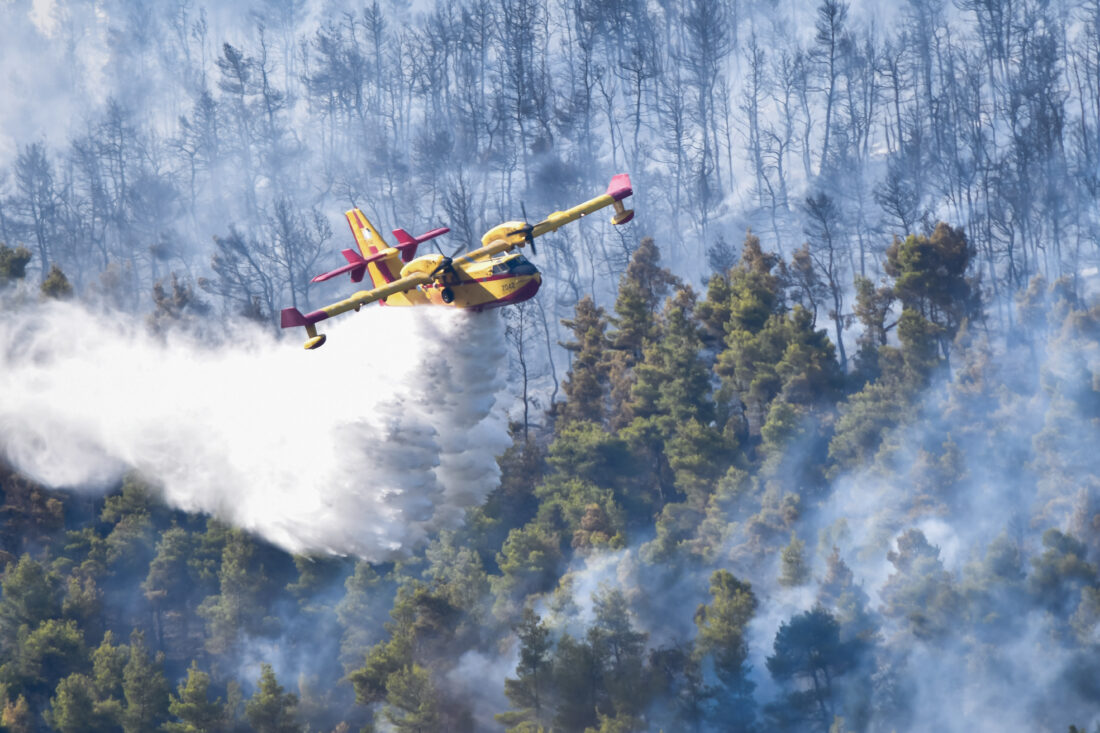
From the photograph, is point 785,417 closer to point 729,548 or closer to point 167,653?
point 729,548

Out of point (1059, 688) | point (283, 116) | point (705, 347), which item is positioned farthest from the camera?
point (283, 116)

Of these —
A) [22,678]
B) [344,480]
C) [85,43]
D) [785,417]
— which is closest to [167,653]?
[22,678]

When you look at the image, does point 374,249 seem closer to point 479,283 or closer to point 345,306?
point 345,306

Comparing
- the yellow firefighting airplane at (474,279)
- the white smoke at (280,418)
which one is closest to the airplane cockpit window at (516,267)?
the yellow firefighting airplane at (474,279)

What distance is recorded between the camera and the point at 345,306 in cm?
4109

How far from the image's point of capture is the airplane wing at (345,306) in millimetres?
39719

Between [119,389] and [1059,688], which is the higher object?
[119,389]

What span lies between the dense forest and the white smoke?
153 mm

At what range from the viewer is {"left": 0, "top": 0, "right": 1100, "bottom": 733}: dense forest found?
1780 inches

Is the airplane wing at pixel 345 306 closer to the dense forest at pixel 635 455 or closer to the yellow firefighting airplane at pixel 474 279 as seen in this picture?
the yellow firefighting airplane at pixel 474 279

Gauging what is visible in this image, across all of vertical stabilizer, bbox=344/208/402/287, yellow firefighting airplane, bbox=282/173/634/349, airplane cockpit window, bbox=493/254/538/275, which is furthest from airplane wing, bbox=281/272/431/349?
vertical stabilizer, bbox=344/208/402/287

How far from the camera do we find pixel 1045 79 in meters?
80.3

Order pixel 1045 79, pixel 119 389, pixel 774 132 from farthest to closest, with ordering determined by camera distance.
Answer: pixel 774 132 → pixel 1045 79 → pixel 119 389

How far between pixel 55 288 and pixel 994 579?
1808 inches
